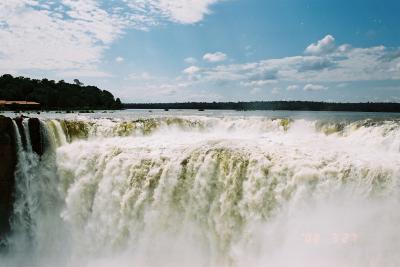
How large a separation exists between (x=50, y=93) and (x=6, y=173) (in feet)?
160

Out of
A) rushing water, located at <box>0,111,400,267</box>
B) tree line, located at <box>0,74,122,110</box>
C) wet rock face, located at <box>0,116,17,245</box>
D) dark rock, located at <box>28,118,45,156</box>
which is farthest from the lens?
tree line, located at <box>0,74,122,110</box>

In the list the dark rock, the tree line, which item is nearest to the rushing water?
the dark rock

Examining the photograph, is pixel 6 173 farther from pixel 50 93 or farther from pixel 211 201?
pixel 50 93

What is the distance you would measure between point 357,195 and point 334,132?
704 centimetres

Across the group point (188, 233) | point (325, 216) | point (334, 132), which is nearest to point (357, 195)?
point (325, 216)

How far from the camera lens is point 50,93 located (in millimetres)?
60156

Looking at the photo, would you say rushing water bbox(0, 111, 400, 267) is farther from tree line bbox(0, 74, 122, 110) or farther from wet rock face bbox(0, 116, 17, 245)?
tree line bbox(0, 74, 122, 110)

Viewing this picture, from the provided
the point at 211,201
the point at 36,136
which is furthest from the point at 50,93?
the point at 211,201

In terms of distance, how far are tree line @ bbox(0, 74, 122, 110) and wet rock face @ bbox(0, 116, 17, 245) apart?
1799 inches

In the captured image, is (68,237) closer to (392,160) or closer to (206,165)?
(206,165)

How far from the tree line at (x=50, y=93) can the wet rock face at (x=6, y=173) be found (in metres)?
45.7

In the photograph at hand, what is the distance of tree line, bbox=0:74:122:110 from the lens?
2288 inches

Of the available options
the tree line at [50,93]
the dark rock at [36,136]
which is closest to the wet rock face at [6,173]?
the dark rock at [36,136]

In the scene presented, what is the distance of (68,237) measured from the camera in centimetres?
1375
